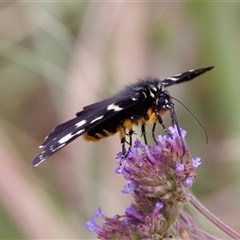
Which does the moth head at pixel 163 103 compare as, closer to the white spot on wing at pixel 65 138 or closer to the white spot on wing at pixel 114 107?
the white spot on wing at pixel 114 107

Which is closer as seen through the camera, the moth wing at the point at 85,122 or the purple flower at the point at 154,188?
the moth wing at the point at 85,122

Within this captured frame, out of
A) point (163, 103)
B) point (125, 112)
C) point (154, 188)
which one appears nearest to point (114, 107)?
point (125, 112)

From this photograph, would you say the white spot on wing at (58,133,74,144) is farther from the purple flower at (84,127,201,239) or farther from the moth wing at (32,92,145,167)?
the purple flower at (84,127,201,239)

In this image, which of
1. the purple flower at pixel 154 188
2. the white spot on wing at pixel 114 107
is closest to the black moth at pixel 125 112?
the white spot on wing at pixel 114 107

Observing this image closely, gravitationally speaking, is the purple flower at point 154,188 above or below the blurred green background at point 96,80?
below

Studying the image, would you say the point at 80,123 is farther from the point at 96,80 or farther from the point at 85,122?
the point at 96,80

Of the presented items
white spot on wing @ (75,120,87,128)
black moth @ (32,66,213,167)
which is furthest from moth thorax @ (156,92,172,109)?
white spot on wing @ (75,120,87,128)

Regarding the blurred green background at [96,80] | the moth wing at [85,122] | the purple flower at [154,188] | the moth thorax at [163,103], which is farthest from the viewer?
the blurred green background at [96,80]
